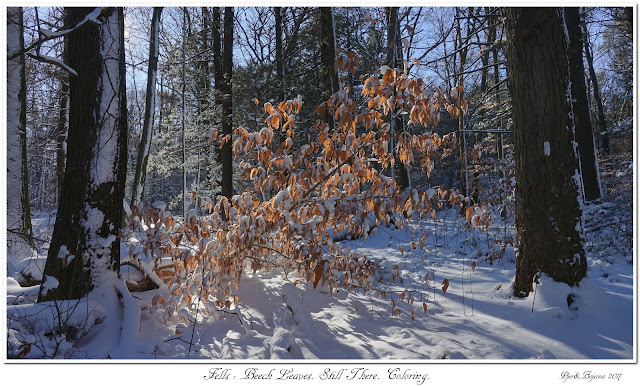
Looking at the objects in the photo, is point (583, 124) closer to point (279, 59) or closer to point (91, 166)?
point (91, 166)

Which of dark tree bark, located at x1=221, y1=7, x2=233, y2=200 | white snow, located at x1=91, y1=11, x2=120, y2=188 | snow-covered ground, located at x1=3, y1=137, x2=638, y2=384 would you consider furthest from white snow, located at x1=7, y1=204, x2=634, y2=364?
dark tree bark, located at x1=221, y1=7, x2=233, y2=200

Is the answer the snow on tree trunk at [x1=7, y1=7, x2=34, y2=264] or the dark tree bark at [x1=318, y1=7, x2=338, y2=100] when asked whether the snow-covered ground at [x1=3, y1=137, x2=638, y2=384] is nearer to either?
the snow on tree trunk at [x1=7, y1=7, x2=34, y2=264]

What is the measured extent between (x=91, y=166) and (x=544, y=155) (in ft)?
14.9

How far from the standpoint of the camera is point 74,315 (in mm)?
3146

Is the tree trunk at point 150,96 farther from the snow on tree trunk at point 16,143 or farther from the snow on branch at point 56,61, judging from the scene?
the snow on branch at point 56,61

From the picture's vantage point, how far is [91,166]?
3.51 m

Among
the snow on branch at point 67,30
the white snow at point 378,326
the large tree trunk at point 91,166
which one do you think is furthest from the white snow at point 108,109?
the white snow at point 378,326

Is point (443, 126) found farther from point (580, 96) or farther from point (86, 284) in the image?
point (86, 284)

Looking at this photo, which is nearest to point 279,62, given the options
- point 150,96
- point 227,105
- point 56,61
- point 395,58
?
point 227,105

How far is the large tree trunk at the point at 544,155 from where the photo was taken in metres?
3.53

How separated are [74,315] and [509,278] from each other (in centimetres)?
507

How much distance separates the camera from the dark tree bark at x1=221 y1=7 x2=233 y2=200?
1102 centimetres

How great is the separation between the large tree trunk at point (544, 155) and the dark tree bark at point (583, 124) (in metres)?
5.11
